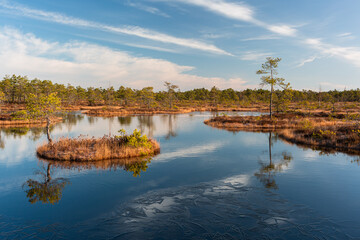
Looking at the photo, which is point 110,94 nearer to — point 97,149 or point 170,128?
point 170,128

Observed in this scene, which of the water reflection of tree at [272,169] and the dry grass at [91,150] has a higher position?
the dry grass at [91,150]

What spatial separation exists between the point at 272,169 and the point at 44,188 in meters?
18.1

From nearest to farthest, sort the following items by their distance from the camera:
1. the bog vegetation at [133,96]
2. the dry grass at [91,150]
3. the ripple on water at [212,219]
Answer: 1. the ripple on water at [212,219]
2. the dry grass at [91,150]
3. the bog vegetation at [133,96]

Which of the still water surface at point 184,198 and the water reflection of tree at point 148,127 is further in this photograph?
the water reflection of tree at point 148,127

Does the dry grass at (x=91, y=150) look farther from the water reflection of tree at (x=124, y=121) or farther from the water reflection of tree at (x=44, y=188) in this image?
the water reflection of tree at (x=124, y=121)

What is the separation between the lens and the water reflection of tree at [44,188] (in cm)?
1440

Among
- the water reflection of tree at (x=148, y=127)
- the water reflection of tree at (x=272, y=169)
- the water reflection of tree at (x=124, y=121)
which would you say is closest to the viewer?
the water reflection of tree at (x=272, y=169)

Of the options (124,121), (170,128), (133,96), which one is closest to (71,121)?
(124,121)

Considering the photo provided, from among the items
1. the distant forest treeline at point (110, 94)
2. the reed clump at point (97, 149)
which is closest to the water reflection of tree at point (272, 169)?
the reed clump at point (97, 149)

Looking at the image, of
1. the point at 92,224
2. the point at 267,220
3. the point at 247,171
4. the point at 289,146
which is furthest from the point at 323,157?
the point at 92,224

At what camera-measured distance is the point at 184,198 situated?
14.1m

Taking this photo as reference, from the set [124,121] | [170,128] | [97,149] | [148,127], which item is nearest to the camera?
[97,149]

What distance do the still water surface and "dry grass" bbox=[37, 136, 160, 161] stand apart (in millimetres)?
1351

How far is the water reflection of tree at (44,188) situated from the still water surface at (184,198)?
0.20 feet
